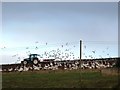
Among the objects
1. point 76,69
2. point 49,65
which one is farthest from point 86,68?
point 49,65

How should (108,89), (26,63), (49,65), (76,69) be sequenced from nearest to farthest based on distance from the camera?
(108,89)
(76,69)
(49,65)
(26,63)

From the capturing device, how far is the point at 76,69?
108ft

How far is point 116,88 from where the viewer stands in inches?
613

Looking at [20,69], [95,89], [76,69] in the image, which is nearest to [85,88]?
[95,89]

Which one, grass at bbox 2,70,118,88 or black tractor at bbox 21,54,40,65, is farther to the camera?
black tractor at bbox 21,54,40,65

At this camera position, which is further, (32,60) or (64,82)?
(32,60)

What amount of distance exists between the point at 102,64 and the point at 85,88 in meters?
19.4

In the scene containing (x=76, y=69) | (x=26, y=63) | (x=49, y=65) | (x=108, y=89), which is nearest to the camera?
(x=108, y=89)

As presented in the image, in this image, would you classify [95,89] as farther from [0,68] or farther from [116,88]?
[0,68]

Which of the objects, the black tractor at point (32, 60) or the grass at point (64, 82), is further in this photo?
the black tractor at point (32, 60)

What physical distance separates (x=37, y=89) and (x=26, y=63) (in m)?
23.2

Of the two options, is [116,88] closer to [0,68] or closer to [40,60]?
[0,68]

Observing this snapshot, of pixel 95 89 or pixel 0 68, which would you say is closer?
pixel 95 89

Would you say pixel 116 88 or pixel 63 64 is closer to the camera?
pixel 116 88
